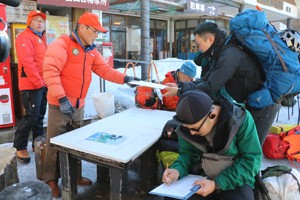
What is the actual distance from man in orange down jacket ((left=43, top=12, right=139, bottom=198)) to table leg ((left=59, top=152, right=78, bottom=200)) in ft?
1.06

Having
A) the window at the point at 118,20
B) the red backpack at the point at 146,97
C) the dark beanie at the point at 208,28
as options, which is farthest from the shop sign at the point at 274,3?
the dark beanie at the point at 208,28

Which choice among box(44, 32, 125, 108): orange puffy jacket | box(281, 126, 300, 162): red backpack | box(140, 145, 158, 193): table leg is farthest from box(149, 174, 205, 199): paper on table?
box(281, 126, 300, 162): red backpack

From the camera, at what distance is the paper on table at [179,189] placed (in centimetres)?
171

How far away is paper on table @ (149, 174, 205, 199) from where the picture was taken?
1.71 metres

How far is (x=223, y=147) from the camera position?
182 cm

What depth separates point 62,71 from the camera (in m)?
2.83

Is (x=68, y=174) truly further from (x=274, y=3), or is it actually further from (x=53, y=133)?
(x=274, y=3)

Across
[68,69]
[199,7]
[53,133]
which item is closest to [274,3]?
[199,7]

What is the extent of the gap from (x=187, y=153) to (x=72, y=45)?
1582 millimetres

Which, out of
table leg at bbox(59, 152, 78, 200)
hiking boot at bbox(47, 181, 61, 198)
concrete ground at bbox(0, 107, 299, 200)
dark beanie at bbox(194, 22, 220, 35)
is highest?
dark beanie at bbox(194, 22, 220, 35)

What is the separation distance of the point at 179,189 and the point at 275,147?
2.88 m

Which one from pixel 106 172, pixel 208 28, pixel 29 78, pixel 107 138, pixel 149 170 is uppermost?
pixel 208 28

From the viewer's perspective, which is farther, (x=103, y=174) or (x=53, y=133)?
(x=103, y=174)

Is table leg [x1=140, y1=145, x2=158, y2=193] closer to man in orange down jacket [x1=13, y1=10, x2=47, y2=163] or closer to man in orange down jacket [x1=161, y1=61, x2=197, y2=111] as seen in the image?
man in orange down jacket [x1=161, y1=61, x2=197, y2=111]
